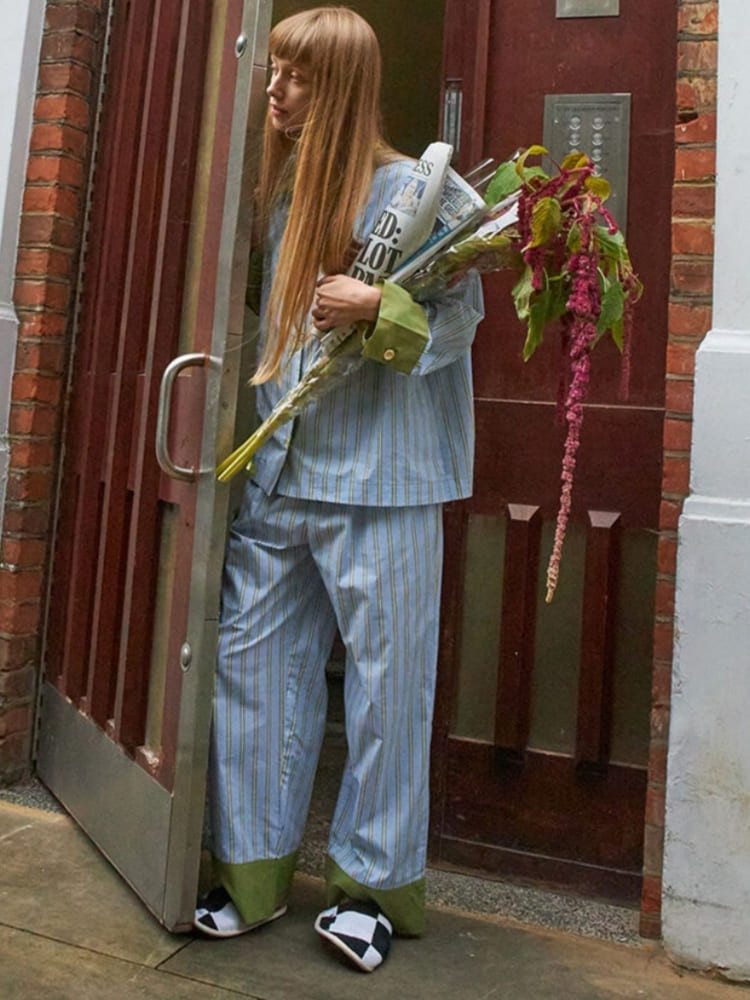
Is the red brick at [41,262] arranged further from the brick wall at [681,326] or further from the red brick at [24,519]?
the brick wall at [681,326]

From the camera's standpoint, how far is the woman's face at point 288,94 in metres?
1.96

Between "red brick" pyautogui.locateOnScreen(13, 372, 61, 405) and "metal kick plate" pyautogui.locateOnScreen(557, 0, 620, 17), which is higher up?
"metal kick plate" pyautogui.locateOnScreen(557, 0, 620, 17)

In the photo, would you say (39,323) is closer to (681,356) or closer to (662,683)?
(681,356)

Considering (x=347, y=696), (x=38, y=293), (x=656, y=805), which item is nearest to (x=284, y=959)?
(x=347, y=696)

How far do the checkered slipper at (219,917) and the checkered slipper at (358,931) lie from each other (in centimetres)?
15

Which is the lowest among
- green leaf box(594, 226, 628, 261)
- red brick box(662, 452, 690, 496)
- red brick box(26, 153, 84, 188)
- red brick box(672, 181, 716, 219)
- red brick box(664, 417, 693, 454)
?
red brick box(662, 452, 690, 496)

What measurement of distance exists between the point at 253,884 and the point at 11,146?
6.69ft

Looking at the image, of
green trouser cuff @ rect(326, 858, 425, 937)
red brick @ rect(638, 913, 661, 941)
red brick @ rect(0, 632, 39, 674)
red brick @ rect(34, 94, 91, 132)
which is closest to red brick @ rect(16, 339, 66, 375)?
red brick @ rect(34, 94, 91, 132)

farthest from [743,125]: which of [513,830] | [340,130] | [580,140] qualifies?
[513,830]

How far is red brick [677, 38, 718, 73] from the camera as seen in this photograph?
2.12m

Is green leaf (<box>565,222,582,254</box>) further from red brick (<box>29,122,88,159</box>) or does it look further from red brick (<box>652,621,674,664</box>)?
red brick (<box>29,122,88,159</box>)

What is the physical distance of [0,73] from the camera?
108 inches

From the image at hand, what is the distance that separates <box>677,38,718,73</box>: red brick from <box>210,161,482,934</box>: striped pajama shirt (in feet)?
2.25

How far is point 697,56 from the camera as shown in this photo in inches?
83.9
